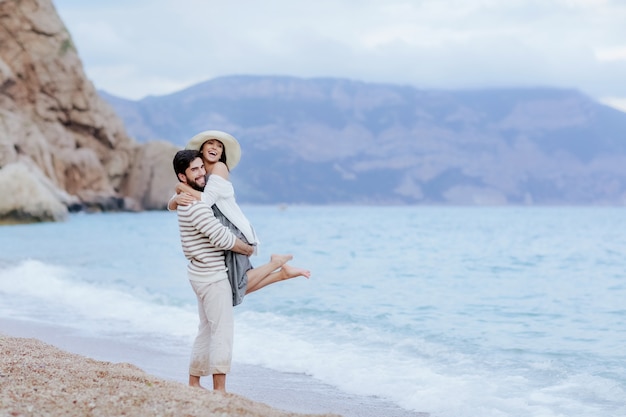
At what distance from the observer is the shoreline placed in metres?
6.18

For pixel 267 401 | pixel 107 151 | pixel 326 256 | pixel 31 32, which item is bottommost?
pixel 267 401

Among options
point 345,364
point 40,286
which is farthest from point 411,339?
point 40,286

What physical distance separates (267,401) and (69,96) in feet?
229

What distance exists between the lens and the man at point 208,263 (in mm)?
5500

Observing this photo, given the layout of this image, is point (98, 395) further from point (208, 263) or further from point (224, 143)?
point (224, 143)

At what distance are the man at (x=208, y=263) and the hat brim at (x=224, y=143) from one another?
0.39 ft

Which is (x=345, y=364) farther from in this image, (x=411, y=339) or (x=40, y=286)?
(x=40, y=286)

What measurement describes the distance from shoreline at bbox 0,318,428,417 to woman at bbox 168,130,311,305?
796 mm

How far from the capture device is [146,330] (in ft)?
34.5

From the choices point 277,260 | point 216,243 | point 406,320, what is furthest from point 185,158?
point 406,320

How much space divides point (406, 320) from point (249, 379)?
4930mm

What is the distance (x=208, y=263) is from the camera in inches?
222

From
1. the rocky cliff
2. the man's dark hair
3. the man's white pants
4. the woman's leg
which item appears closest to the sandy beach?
the man's white pants

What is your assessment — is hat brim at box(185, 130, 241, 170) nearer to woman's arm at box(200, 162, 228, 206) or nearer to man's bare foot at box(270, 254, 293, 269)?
woman's arm at box(200, 162, 228, 206)
